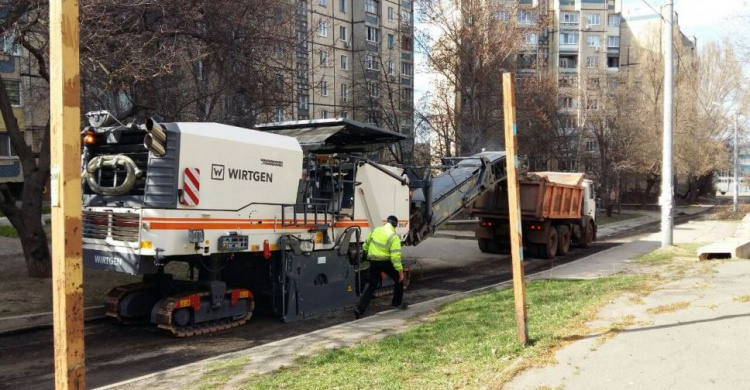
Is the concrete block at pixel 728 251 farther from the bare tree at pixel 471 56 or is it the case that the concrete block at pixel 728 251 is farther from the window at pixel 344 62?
the window at pixel 344 62

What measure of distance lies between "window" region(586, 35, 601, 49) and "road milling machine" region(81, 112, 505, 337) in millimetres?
67279

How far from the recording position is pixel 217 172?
26.9 ft

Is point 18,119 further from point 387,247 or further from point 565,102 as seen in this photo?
point 565,102

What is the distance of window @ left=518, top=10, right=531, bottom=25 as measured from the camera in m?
30.6

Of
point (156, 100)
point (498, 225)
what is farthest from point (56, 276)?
point (498, 225)

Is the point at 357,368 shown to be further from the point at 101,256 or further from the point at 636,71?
the point at 636,71

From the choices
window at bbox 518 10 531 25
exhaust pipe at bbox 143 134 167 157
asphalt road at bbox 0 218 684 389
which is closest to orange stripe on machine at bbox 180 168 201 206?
exhaust pipe at bbox 143 134 167 157

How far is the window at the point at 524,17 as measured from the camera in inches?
1205

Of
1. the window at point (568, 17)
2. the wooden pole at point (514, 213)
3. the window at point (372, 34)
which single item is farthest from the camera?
the window at point (568, 17)

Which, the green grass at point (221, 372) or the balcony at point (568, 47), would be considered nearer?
the green grass at point (221, 372)

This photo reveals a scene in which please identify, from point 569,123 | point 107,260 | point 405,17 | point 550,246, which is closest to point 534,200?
point 550,246

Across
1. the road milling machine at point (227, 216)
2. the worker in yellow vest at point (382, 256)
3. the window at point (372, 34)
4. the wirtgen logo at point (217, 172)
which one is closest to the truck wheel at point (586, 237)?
the road milling machine at point (227, 216)

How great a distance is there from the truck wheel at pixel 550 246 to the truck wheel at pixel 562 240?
A: 590 millimetres

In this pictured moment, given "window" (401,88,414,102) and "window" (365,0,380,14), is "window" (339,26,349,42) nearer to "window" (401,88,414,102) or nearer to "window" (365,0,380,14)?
"window" (365,0,380,14)
